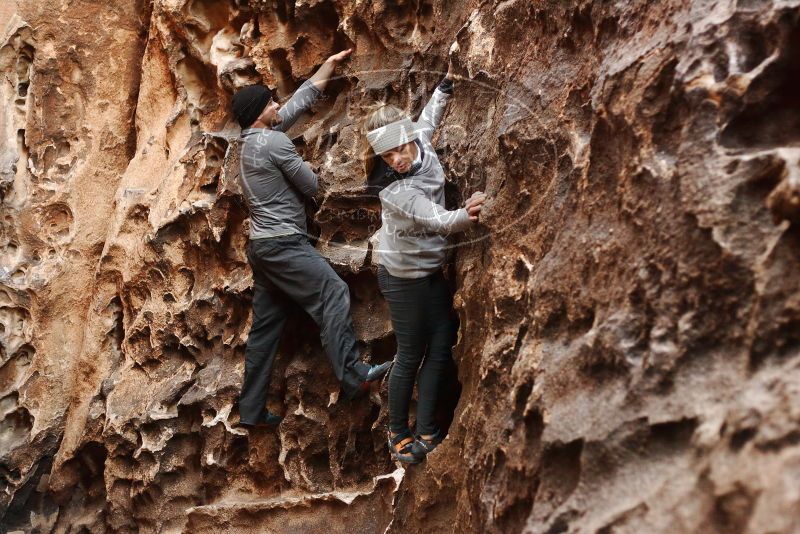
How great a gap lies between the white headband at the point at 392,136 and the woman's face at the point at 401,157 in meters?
0.02

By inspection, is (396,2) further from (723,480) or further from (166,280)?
(723,480)

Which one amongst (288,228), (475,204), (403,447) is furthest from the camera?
(288,228)

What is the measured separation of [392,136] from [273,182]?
98 cm

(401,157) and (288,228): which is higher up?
(401,157)

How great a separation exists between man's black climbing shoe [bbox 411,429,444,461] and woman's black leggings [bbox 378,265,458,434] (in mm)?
28

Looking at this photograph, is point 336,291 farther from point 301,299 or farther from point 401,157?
point 401,157

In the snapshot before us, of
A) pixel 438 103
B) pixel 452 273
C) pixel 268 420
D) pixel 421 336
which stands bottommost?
pixel 268 420

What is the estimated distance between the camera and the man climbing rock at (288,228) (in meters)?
4.07

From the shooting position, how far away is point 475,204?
321 centimetres

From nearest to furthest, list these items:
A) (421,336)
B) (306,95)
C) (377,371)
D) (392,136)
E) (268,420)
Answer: (392,136)
(421,336)
(377,371)
(306,95)
(268,420)

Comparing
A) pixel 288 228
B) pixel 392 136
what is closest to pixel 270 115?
pixel 288 228

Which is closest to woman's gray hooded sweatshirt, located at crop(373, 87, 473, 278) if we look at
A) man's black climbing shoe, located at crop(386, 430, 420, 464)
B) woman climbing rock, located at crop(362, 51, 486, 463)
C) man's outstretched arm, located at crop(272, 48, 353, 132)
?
woman climbing rock, located at crop(362, 51, 486, 463)

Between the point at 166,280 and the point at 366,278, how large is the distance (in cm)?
129

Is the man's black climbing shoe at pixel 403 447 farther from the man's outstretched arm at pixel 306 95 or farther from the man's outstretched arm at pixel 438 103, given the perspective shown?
Result: the man's outstretched arm at pixel 306 95
